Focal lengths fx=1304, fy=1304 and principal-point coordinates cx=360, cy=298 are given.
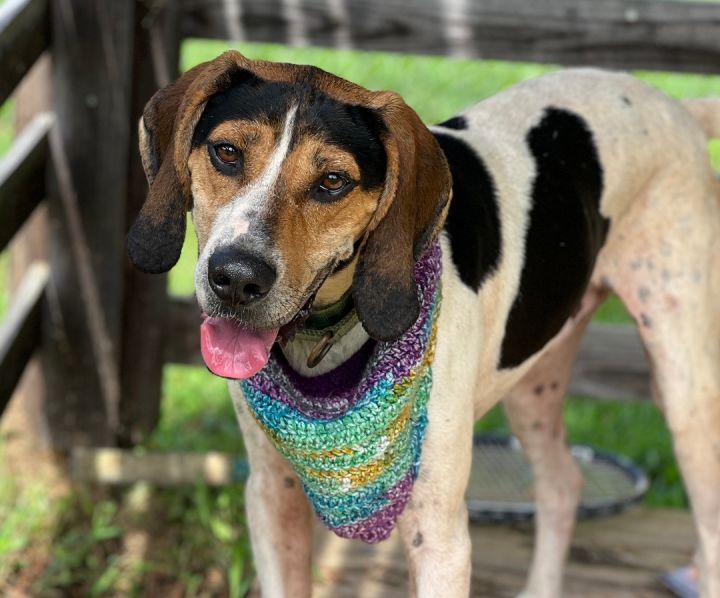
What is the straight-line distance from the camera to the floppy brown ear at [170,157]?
2.68m

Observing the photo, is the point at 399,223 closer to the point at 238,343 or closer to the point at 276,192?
the point at 276,192

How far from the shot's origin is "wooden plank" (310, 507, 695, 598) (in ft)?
13.8

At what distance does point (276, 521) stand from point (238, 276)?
95 cm

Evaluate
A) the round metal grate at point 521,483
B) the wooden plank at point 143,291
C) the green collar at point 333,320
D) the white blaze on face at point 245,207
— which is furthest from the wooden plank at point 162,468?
the white blaze on face at point 245,207

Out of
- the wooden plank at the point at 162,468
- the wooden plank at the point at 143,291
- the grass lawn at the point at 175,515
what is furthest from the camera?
the wooden plank at the point at 162,468

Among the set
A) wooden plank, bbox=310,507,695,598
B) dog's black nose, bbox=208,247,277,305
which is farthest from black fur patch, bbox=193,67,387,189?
wooden plank, bbox=310,507,695,598

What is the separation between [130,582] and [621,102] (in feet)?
7.38

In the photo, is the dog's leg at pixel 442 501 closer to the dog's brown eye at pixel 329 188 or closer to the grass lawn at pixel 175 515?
the dog's brown eye at pixel 329 188

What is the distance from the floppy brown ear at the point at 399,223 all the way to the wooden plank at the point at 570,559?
5.64ft

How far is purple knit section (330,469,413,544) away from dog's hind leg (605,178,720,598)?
39.1 inches

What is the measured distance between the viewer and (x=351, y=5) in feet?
14.6

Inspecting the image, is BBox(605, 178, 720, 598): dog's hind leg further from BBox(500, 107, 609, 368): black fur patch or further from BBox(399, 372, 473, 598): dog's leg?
BBox(399, 372, 473, 598): dog's leg

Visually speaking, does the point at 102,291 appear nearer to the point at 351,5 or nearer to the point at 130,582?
the point at 130,582

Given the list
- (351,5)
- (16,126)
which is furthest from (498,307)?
(16,126)
